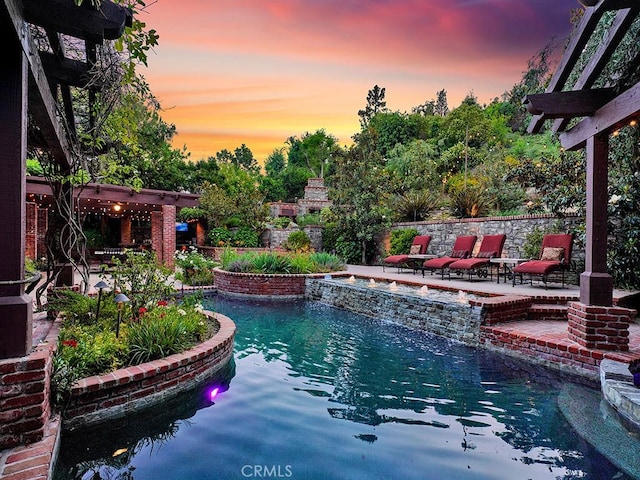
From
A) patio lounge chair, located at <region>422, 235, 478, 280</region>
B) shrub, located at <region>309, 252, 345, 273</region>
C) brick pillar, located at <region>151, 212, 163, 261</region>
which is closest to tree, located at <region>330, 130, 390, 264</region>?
shrub, located at <region>309, 252, 345, 273</region>

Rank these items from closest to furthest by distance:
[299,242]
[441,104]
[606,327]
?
[606,327]
[299,242]
[441,104]

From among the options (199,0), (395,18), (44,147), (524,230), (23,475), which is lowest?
(23,475)

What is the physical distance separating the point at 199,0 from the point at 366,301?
6684 mm

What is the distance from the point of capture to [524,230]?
31.3 feet

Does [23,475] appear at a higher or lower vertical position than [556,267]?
lower

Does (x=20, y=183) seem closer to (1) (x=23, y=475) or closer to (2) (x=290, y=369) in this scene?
(1) (x=23, y=475)

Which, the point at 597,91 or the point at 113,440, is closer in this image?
the point at 113,440

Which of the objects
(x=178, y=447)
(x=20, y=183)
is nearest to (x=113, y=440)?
(x=178, y=447)

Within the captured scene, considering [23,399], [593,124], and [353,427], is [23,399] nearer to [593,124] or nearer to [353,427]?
[353,427]

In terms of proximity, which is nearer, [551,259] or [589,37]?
[589,37]

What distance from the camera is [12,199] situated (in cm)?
218

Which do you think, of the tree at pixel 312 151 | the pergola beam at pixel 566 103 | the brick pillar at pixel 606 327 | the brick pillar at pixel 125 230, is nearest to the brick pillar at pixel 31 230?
the brick pillar at pixel 125 230

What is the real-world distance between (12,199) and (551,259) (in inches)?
336

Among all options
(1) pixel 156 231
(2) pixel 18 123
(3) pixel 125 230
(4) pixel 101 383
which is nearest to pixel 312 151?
(3) pixel 125 230
